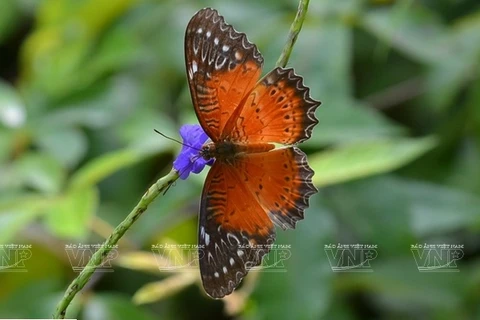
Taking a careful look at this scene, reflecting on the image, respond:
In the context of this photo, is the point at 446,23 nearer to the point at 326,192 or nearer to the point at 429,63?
the point at 429,63

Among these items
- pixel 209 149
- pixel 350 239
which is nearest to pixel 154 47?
pixel 350 239

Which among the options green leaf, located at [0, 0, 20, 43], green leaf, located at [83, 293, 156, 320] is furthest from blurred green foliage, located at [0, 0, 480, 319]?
green leaf, located at [0, 0, 20, 43]

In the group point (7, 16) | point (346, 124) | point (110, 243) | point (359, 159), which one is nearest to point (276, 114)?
point (110, 243)

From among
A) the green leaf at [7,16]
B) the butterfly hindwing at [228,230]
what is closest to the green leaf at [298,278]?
the butterfly hindwing at [228,230]

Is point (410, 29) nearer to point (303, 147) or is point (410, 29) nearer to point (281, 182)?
point (303, 147)

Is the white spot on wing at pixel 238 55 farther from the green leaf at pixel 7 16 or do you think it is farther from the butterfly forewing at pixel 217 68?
the green leaf at pixel 7 16

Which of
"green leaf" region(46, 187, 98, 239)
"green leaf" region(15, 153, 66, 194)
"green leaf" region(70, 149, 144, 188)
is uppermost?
"green leaf" region(15, 153, 66, 194)

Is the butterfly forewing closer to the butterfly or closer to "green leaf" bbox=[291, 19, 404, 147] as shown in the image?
the butterfly
